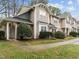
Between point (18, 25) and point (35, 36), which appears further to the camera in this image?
point (35, 36)

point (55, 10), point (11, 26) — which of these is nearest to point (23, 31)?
point (11, 26)

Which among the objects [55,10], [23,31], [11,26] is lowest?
[23,31]

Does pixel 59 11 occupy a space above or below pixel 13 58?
above

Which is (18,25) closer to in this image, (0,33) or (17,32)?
(17,32)

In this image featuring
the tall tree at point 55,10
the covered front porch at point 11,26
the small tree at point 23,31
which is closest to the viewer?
the covered front porch at point 11,26

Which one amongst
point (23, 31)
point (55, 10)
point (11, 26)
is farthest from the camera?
point (55, 10)

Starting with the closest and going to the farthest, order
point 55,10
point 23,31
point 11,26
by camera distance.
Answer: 1. point 23,31
2. point 11,26
3. point 55,10

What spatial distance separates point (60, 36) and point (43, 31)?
3.94 meters

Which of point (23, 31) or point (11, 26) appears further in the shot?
point (11, 26)

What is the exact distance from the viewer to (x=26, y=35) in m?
22.5

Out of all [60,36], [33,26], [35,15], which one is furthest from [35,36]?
[60,36]

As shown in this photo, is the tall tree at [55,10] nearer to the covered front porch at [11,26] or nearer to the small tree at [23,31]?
the covered front porch at [11,26]

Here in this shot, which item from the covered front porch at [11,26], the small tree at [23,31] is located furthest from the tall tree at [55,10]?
the small tree at [23,31]

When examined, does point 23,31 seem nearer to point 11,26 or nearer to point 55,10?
point 11,26
